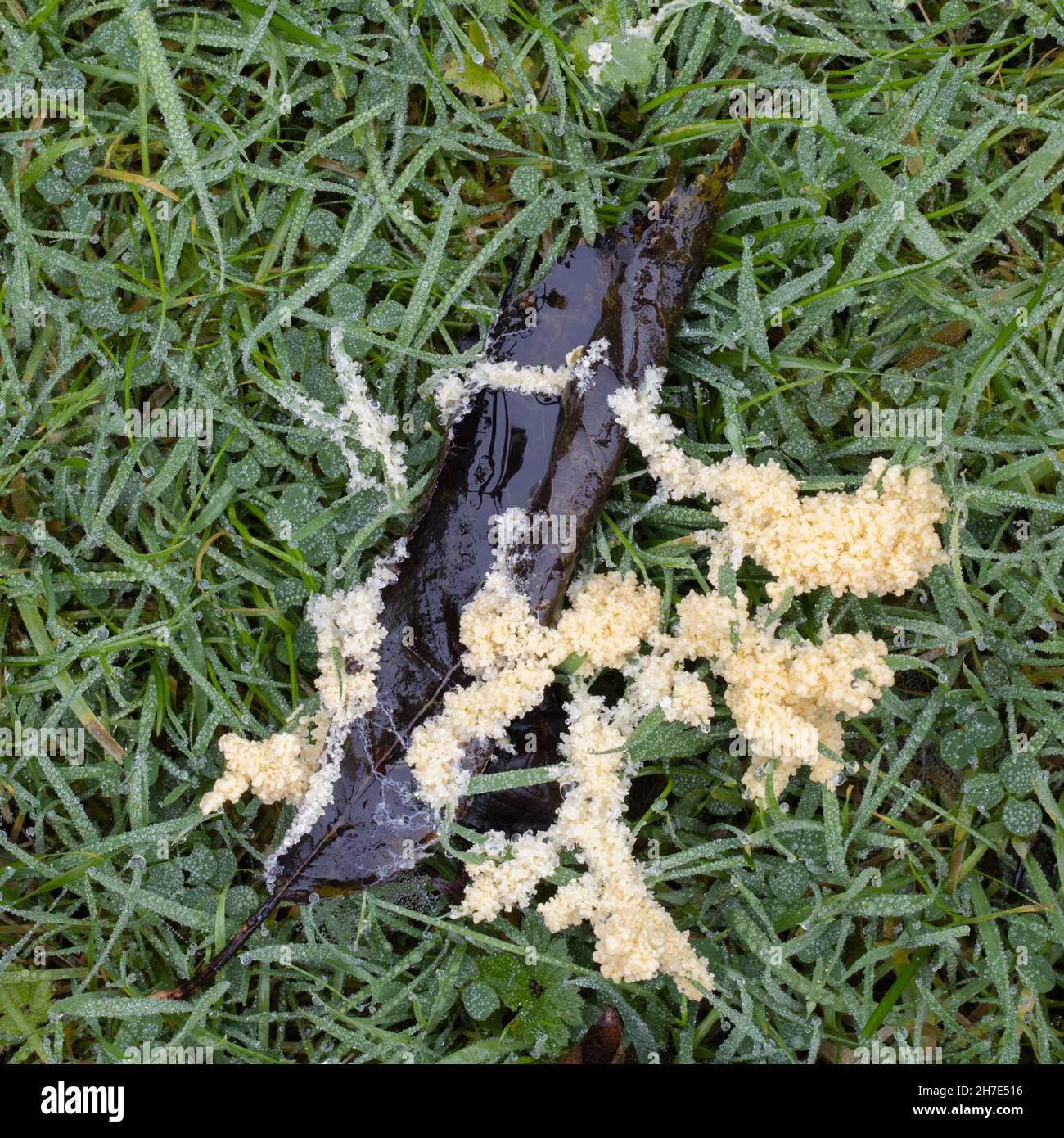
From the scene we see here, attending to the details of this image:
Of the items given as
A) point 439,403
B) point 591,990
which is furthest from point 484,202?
point 591,990

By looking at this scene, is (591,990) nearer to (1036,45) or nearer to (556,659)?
(556,659)

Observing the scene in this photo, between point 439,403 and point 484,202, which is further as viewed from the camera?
Result: point 484,202

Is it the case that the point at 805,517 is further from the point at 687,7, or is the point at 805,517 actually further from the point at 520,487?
the point at 687,7

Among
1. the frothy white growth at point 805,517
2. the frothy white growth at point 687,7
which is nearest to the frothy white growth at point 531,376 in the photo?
the frothy white growth at point 805,517

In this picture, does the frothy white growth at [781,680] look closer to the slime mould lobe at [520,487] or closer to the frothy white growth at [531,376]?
the slime mould lobe at [520,487]

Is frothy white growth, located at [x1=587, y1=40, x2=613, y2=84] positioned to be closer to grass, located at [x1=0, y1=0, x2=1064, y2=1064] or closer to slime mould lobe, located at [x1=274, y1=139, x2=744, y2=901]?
grass, located at [x1=0, y1=0, x2=1064, y2=1064]

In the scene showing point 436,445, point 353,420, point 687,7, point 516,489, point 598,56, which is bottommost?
point 516,489

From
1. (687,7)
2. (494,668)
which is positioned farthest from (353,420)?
(687,7)
